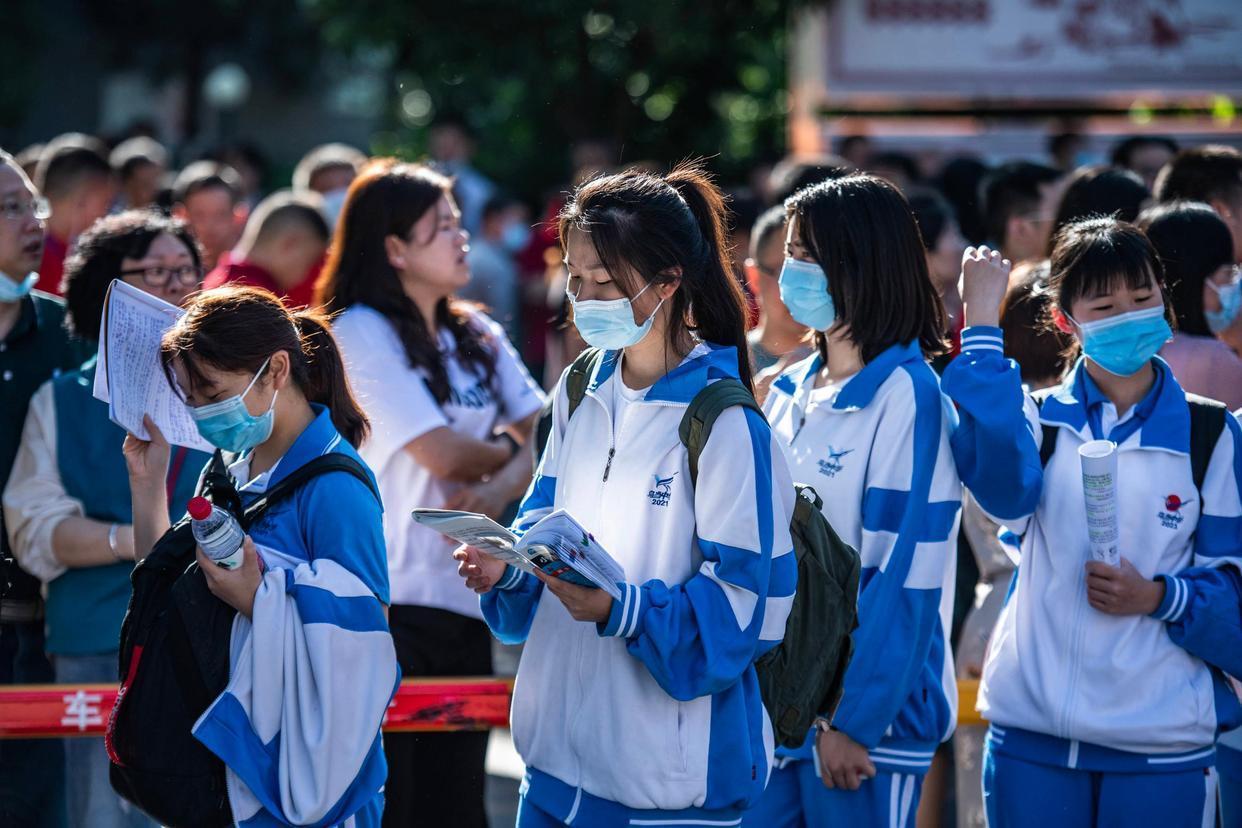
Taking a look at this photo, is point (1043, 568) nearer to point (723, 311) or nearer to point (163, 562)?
point (723, 311)

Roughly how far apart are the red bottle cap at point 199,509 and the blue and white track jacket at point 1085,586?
5.61 feet

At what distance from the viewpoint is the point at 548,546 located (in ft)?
9.14

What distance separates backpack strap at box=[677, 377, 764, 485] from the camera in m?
3.00

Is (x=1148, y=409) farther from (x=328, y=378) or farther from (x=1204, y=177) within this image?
(x=1204, y=177)

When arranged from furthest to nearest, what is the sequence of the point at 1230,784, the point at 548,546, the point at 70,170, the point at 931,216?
the point at 70,170, the point at 931,216, the point at 1230,784, the point at 548,546

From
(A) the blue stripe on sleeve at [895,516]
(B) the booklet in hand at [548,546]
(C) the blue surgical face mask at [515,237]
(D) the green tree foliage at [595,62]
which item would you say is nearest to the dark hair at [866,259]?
(A) the blue stripe on sleeve at [895,516]

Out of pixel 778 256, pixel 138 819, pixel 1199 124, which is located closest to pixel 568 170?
pixel 1199 124

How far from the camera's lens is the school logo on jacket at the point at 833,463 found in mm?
3650

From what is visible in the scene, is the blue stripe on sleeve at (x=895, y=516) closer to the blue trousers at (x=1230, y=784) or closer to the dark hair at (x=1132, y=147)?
the blue trousers at (x=1230, y=784)

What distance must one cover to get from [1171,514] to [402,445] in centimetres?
209

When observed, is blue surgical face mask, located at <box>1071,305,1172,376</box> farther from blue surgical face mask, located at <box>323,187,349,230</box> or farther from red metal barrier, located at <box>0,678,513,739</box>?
blue surgical face mask, located at <box>323,187,349,230</box>

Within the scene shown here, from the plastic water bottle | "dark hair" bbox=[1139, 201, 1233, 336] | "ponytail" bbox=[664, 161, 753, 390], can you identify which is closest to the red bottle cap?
the plastic water bottle

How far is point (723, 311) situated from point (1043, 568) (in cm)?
114

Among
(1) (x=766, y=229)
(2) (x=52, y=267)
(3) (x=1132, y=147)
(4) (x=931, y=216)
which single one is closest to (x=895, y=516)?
(1) (x=766, y=229)
